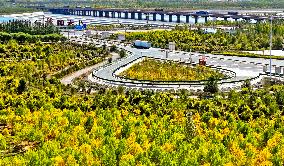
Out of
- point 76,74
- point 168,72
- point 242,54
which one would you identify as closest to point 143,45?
point 242,54

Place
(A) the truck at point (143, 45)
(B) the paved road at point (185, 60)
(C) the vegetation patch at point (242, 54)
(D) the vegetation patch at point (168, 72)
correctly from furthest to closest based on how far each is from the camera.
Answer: (A) the truck at point (143, 45) → (C) the vegetation patch at point (242, 54) → (D) the vegetation patch at point (168, 72) → (B) the paved road at point (185, 60)

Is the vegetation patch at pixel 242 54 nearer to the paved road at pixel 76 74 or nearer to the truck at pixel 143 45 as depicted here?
the truck at pixel 143 45

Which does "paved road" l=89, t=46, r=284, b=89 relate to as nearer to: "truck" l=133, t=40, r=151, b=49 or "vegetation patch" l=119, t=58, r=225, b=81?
"truck" l=133, t=40, r=151, b=49

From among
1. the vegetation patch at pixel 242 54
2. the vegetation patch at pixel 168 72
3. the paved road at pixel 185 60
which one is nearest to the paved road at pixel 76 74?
the paved road at pixel 185 60

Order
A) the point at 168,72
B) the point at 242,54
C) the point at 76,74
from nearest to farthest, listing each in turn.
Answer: the point at 168,72
the point at 76,74
the point at 242,54

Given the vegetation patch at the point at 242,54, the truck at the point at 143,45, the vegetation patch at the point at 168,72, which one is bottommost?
the vegetation patch at the point at 168,72

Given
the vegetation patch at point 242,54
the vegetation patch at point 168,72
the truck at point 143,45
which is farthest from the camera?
the truck at point 143,45

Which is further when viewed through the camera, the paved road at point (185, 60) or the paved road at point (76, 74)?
the paved road at point (76, 74)

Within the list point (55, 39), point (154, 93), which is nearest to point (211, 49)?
point (55, 39)

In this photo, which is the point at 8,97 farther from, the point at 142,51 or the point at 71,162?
the point at 142,51

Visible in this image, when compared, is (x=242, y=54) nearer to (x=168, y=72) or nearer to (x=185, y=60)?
(x=185, y=60)
